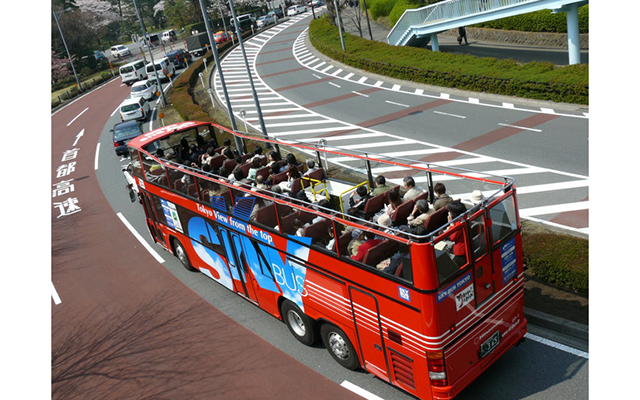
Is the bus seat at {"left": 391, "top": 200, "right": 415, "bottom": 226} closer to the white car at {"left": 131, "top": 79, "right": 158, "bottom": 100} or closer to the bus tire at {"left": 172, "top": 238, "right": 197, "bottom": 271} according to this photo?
the bus tire at {"left": 172, "top": 238, "right": 197, "bottom": 271}

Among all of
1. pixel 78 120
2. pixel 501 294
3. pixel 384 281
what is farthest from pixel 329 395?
pixel 78 120

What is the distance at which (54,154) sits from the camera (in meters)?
31.2

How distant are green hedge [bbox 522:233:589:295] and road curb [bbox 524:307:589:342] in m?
0.76

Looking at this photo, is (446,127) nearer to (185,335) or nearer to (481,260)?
(185,335)

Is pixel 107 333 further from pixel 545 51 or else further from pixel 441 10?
pixel 545 51

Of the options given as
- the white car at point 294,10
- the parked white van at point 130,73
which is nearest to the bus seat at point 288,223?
the parked white van at point 130,73

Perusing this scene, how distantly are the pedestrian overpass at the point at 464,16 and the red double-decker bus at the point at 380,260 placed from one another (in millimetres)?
17316


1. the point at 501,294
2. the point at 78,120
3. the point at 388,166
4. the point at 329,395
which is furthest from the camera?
the point at 78,120

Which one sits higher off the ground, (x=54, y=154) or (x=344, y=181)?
(x=344, y=181)

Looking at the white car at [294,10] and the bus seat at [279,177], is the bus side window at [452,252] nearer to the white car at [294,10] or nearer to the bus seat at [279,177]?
the bus seat at [279,177]

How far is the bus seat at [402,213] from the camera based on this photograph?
28.0ft

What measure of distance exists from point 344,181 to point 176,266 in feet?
18.5

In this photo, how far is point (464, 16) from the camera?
95.2ft

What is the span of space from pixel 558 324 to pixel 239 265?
5.93 meters
